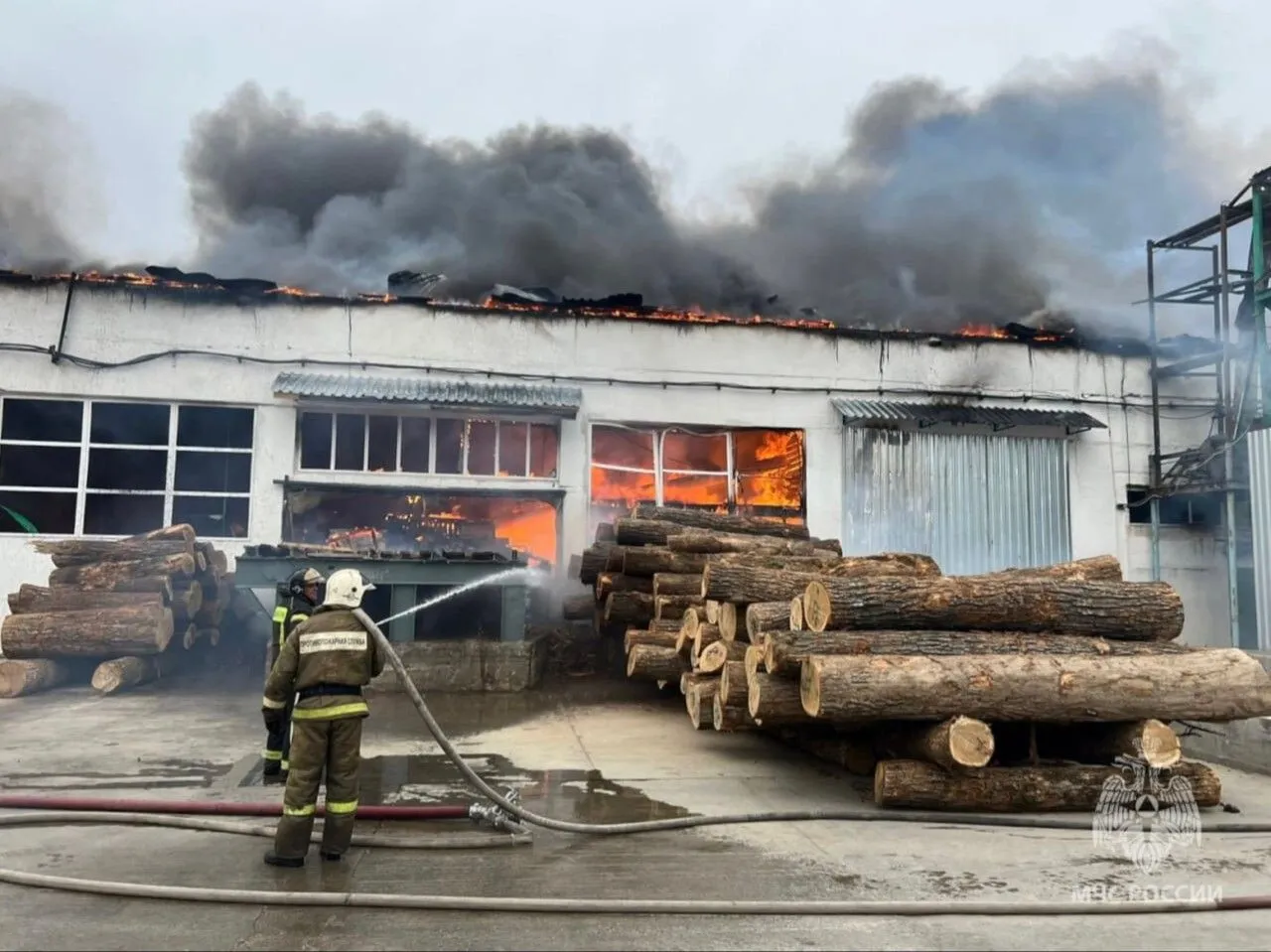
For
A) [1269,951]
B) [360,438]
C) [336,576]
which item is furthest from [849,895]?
[360,438]

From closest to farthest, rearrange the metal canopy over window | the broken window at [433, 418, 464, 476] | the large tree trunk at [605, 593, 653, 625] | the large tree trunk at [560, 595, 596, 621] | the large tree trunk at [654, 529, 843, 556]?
the large tree trunk at [654, 529, 843, 556], the large tree trunk at [605, 593, 653, 625], the large tree trunk at [560, 595, 596, 621], the broken window at [433, 418, 464, 476], the metal canopy over window

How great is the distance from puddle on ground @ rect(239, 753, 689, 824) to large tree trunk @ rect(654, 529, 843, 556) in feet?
12.2

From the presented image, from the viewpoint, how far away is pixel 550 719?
30.7ft

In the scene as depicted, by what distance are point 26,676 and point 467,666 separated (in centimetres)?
495

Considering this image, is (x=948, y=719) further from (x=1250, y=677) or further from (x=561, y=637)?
(x=561, y=637)

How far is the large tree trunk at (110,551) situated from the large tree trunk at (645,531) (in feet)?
18.2

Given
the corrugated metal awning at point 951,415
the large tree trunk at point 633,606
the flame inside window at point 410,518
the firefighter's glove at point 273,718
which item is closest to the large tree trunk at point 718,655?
the large tree trunk at point 633,606

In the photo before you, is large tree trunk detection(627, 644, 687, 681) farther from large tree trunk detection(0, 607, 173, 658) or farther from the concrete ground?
large tree trunk detection(0, 607, 173, 658)

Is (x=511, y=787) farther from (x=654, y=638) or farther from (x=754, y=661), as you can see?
(x=654, y=638)

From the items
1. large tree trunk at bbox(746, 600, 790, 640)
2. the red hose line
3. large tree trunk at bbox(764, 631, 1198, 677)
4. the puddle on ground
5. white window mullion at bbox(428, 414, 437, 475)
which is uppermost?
white window mullion at bbox(428, 414, 437, 475)

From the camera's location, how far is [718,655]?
7.79 meters

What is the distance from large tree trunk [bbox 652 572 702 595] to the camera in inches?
400

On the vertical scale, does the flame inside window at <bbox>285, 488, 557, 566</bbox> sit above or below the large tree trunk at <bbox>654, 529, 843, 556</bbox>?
above

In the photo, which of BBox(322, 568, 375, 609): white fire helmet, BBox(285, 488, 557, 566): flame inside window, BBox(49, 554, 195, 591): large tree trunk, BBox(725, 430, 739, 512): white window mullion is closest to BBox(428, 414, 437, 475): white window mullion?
BBox(285, 488, 557, 566): flame inside window
